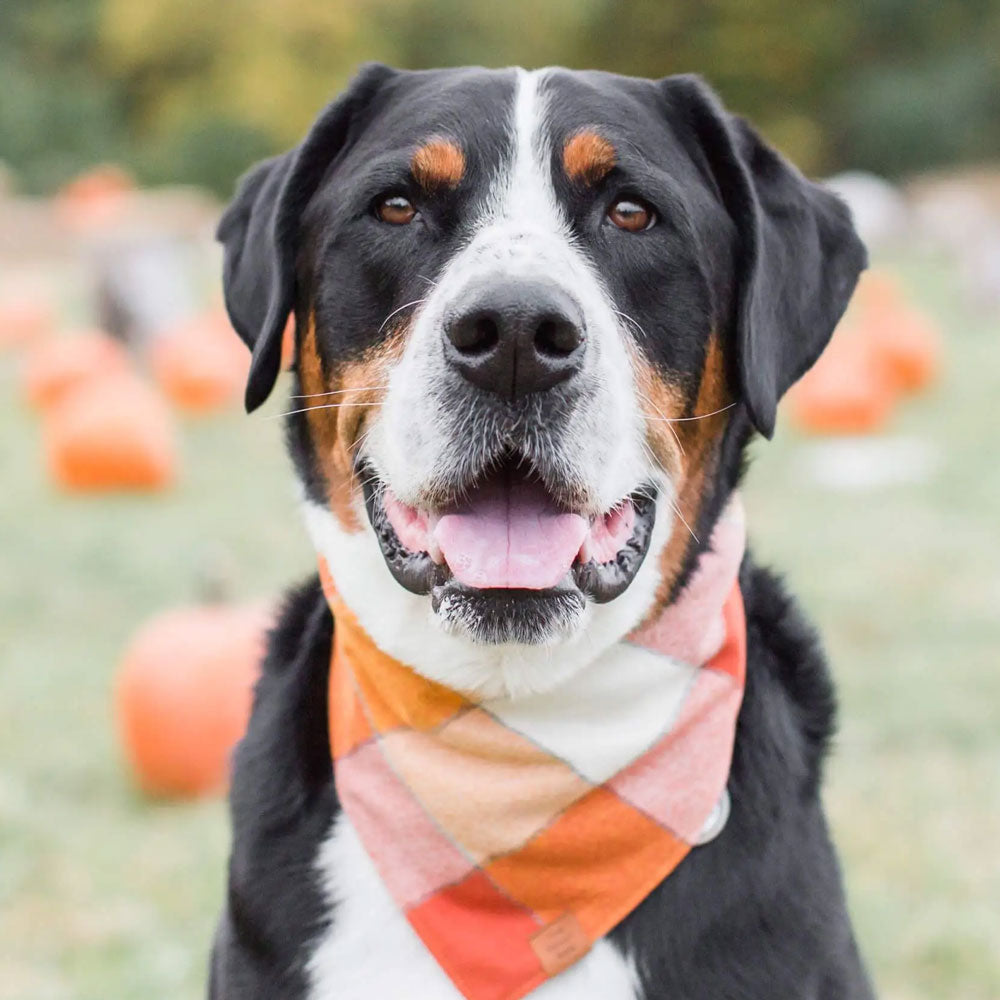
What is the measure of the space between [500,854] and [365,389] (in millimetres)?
904

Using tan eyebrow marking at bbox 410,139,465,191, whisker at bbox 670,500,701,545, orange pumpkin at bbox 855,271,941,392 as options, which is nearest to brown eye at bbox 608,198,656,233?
tan eyebrow marking at bbox 410,139,465,191

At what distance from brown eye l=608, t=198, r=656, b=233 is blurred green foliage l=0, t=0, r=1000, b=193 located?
100 ft

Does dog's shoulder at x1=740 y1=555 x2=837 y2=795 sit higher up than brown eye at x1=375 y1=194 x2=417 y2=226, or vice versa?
brown eye at x1=375 y1=194 x2=417 y2=226

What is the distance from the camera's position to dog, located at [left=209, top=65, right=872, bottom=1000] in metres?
2.52

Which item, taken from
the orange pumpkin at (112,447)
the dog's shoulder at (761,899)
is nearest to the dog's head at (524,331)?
the dog's shoulder at (761,899)

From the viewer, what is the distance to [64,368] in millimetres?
10984

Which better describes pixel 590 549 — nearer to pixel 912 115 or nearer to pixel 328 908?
pixel 328 908

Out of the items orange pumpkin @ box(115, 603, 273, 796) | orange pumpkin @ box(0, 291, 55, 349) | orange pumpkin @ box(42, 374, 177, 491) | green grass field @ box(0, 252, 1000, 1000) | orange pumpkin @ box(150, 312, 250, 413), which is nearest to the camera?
green grass field @ box(0, 252, 1000, 1000)

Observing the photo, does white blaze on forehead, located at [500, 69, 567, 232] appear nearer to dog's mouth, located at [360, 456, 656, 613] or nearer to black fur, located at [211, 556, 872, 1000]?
dog's mouth, located at [360, 456, 656, 613]

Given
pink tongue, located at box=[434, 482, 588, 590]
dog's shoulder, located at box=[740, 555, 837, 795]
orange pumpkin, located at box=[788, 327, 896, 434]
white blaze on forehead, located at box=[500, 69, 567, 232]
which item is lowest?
orange pumpkin, located at box=[788, 327, 896, 434]

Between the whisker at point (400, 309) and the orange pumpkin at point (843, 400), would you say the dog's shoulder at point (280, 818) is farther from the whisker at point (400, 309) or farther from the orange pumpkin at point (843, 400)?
the orange pumpkin at point (843, 400)

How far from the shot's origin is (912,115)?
125 feet

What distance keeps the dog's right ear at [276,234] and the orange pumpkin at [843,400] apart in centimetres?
757

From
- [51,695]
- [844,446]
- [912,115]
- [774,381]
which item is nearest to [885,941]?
[774,381]
